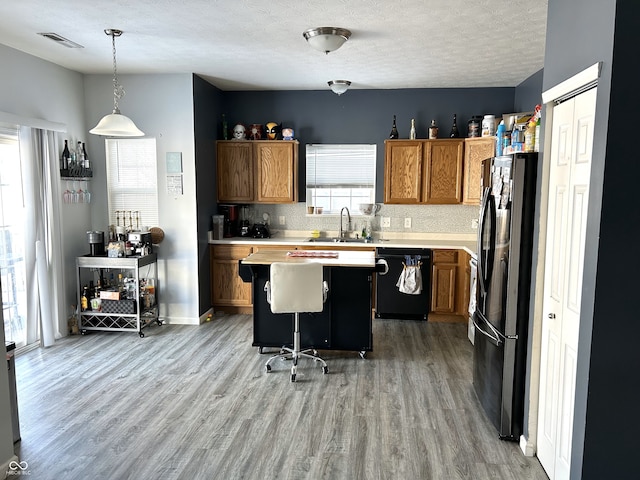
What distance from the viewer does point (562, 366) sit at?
228cm

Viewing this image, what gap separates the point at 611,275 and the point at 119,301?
4.42 m

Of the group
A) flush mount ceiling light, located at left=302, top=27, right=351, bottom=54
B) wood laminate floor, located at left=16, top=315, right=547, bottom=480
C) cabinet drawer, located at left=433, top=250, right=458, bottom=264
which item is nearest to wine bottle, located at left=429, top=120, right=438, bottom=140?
cabinet drawer, located at left=433, top=250, right=458, bottom=264

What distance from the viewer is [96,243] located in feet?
16.1

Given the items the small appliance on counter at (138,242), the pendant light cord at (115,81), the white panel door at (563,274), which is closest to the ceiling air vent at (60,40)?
the pendant light cord at (115,81)

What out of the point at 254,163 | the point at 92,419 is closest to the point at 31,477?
the point at 92,419

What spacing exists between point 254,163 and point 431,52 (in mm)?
2527

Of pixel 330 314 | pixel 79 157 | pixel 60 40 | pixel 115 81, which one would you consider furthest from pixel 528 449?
pixel 79 157

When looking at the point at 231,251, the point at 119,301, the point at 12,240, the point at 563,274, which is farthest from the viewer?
the point at 231,251

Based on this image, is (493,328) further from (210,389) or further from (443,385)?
(210,389)

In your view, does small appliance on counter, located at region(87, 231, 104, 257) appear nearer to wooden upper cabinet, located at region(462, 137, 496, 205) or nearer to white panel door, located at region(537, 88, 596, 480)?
wooden upper cabinet, located at region(462, 137, 496, 205)

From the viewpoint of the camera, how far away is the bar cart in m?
4.76

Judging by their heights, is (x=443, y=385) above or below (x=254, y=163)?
below

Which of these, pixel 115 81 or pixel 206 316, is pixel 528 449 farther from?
pixel 115 81

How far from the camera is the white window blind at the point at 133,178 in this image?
16.8 feet
